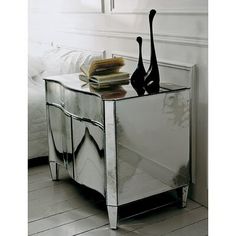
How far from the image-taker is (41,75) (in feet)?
10.1

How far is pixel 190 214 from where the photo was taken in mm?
2020

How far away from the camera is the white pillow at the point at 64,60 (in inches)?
111

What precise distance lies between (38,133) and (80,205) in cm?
74

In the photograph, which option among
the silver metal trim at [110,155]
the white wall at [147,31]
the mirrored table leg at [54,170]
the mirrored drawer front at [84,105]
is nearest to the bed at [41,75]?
the white wall at [147,31]

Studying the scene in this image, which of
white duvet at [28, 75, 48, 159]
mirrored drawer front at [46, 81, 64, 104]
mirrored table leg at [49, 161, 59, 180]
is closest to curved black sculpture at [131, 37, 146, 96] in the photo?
mirrored drawer front at [46, 81, 64, 104]

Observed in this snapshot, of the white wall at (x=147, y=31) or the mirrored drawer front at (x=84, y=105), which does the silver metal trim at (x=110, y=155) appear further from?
the white wall at (x=147, y=31)

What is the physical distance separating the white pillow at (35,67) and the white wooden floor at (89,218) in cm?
100

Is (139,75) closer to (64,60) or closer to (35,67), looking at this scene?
(64,60)

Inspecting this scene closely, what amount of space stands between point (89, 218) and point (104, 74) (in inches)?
27.1

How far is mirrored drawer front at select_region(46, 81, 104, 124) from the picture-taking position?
1859 mm
